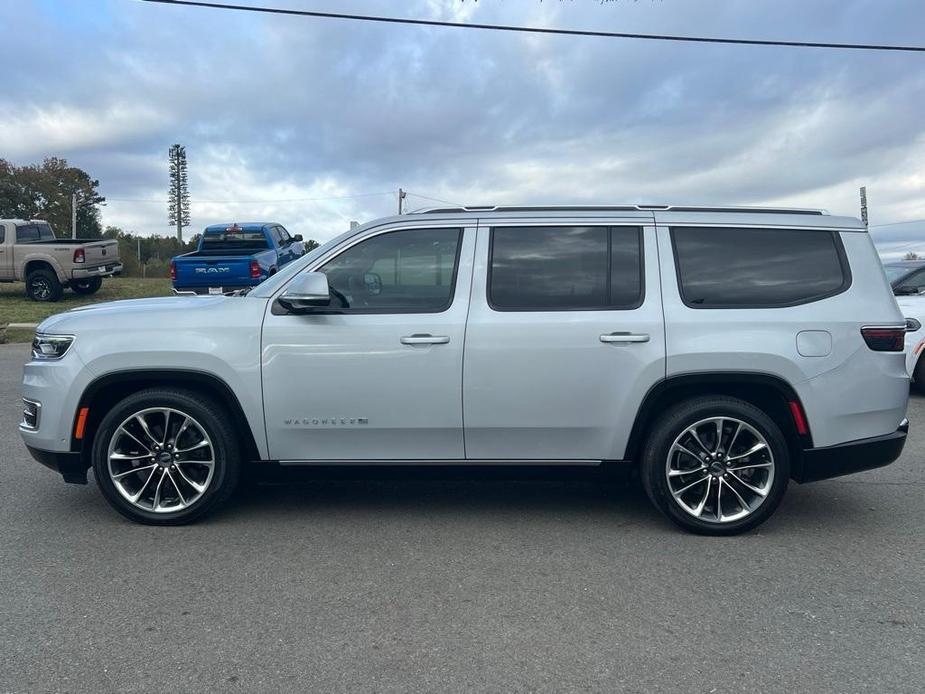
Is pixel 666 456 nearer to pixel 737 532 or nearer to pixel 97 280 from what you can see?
pixel 737 532

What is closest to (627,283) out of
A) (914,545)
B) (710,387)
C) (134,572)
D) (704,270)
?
(704,270)

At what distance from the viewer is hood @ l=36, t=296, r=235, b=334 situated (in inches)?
189

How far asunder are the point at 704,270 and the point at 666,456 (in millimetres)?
1161

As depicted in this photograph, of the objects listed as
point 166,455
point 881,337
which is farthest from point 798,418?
point 166,455

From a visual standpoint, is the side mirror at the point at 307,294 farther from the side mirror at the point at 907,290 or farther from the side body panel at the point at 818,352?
the side mirror at the point at 907,290

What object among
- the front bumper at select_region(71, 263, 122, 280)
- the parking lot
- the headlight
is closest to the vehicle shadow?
the parking lot

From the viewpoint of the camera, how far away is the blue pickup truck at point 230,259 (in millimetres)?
15561

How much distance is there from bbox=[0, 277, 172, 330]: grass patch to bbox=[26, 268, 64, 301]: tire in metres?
0.18

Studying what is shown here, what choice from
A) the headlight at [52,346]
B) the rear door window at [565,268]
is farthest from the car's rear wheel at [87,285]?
the rear door window at [565,268]

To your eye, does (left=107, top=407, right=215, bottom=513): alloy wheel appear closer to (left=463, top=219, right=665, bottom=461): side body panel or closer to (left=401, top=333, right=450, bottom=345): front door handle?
(left=401, top=333, right=450, bottom=345): front door handle

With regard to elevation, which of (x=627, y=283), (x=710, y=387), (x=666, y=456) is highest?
(x=627, y=283)

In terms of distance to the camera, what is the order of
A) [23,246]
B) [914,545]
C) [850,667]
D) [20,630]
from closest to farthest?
1. [850,667]
2. [20,630]
3. [914,545]
4. [23,246]

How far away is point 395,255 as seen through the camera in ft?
16.0

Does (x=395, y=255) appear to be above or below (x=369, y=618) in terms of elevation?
above
